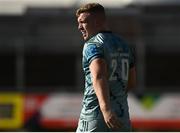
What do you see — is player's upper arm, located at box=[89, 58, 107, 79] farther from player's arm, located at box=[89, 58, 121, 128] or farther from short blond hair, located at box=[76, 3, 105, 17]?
short blond hair, located at box=[76, 3, 105, 17]

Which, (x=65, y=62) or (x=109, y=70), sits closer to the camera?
(x=109, y=70)

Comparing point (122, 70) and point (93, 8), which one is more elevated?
point (93, 8)

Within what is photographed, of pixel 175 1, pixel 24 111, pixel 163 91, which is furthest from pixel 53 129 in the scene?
pixel 175 1

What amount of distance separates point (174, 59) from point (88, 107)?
10.2 meters

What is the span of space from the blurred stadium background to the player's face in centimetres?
976

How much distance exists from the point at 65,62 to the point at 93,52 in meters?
10.2

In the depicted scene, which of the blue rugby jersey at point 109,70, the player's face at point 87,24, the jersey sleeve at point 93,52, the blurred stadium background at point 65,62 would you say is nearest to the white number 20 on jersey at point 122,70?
the blue rugby jersey at point 109,70

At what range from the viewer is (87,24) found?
4.82 metres

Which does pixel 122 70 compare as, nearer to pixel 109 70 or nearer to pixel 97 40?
pixel 109 70

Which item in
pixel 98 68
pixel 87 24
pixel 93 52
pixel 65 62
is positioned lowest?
pixel 98 68

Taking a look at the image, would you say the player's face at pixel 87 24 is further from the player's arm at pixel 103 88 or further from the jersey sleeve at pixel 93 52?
the player's arm at pixel 103 88

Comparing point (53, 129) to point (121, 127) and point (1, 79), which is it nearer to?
point (1, 79)

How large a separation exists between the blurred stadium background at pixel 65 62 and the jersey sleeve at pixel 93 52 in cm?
983

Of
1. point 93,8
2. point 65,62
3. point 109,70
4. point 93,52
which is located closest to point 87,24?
point 93,8
